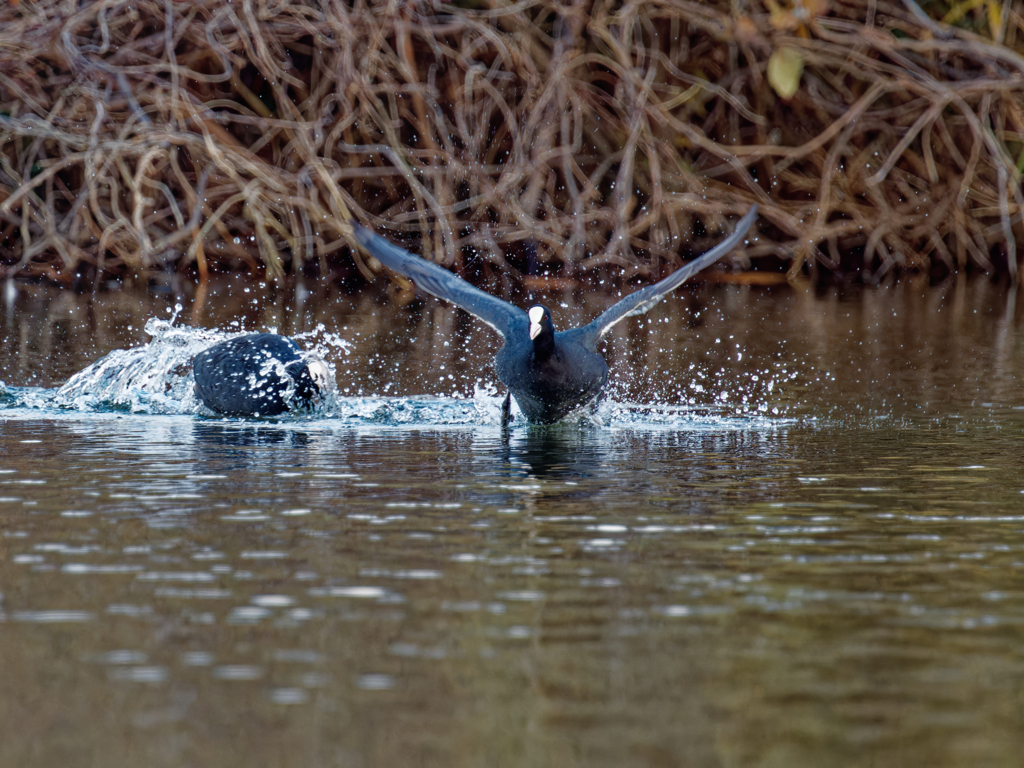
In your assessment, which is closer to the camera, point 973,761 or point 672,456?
point 973,761

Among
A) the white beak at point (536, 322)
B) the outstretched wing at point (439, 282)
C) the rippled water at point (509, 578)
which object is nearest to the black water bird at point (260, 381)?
the rippled water at point (509, 578)

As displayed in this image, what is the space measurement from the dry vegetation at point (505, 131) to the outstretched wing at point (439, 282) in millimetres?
5119

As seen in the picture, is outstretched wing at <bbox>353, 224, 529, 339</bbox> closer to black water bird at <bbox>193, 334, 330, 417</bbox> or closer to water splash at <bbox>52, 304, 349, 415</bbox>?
water splash at <bbox>52, 304, 349, 415</bbox>

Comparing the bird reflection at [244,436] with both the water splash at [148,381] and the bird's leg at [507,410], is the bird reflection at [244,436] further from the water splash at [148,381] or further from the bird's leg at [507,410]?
the bird's leg at [507,410]

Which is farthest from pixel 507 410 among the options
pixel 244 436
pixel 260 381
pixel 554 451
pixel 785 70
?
pixel 785 70

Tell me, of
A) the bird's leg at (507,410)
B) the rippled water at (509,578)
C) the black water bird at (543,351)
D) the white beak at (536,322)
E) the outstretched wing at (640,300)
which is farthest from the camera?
the outstretched wing at (640,300)

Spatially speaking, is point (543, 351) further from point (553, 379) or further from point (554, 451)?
point (554, 451)

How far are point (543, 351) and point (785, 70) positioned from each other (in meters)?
7.87

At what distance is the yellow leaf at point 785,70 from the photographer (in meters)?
14.0

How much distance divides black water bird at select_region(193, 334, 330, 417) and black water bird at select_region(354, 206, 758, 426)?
2.70ft

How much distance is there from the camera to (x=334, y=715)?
9.48ft

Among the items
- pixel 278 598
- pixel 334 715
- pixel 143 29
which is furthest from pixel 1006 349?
pixel 143 29

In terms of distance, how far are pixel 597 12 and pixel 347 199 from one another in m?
2.72

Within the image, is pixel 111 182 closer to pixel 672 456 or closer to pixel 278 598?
pixel 672 456
